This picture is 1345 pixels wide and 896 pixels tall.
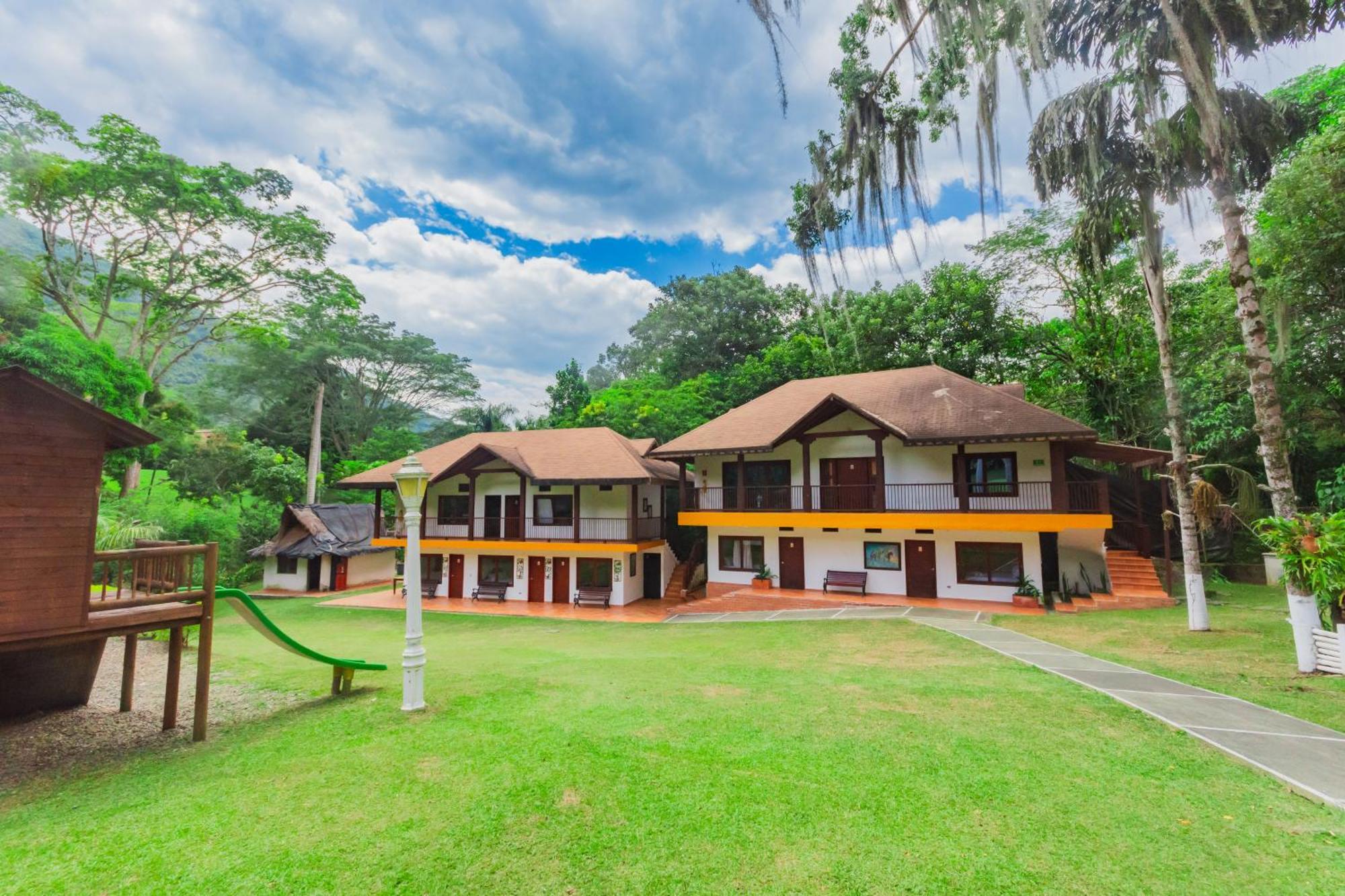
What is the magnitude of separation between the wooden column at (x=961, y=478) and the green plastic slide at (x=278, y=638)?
47.8ft

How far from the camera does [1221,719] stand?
5.62 metres

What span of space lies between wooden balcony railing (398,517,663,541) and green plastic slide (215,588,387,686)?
1107 centimetres

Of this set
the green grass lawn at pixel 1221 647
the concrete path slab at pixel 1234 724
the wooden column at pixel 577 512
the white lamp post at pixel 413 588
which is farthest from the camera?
the wooden column at pixel 577 512

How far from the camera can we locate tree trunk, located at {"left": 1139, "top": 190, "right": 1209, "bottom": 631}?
10.5m

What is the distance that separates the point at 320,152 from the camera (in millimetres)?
15484

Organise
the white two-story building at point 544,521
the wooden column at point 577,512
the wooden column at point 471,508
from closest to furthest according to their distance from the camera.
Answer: the wooden column at point 577,512, the white two-story building at point 544,521, the wooden column at point 471,508

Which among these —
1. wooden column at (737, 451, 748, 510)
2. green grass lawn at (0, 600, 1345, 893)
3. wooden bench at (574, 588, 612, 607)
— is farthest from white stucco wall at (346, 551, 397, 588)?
green grass lawn at (0, 600, 1345, 893)

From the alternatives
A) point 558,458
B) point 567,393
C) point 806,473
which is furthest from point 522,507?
point 567,393

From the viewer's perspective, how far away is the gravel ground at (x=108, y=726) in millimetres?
5535

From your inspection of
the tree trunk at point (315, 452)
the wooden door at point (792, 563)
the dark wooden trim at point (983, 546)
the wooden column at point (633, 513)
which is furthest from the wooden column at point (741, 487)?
the tree trunk at point (315, 452)

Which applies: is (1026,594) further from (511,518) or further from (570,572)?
(511,518)

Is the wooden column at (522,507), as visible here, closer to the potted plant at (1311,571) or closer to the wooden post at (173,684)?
the wooden post at (173,684)

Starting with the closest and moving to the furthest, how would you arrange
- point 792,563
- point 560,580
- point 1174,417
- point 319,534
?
point 1174,417, point 792,563, point 560,580, point 319,534

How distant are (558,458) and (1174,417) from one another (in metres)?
17.4
